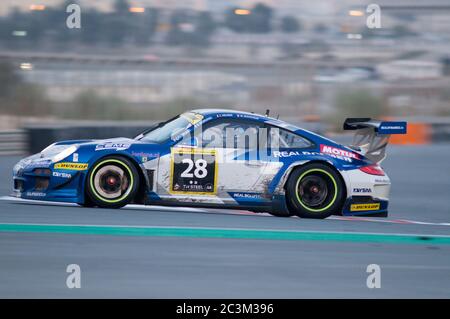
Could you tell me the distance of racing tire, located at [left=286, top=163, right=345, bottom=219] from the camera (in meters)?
8.75

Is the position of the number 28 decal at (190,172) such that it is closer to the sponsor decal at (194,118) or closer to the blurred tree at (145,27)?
the sponsor decal at (194,118)

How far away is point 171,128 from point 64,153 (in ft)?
4.05

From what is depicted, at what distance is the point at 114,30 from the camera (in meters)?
34.1

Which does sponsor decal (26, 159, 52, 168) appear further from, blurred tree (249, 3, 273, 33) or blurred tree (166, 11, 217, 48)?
blurred tree (249, 3, 273, 33)

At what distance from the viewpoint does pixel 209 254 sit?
6.22 meters

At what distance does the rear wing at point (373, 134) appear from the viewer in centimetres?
886

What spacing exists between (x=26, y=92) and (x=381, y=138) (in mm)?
19432

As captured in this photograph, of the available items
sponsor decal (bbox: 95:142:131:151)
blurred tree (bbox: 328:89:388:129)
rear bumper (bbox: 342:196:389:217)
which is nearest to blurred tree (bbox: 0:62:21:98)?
blurred tree (bbox: 328:89:388:129)

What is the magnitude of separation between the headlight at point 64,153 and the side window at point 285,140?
2.14 meters

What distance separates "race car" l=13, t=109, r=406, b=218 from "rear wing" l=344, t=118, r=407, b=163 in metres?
0.01

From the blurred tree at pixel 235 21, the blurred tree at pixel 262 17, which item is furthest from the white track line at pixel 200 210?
the blurred tree at pixel 262 17
